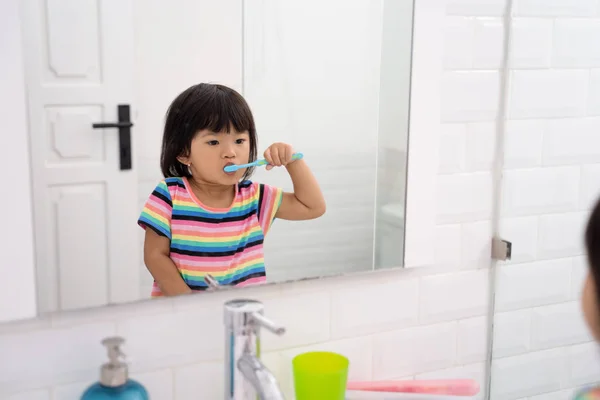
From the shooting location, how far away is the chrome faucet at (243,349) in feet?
3.08

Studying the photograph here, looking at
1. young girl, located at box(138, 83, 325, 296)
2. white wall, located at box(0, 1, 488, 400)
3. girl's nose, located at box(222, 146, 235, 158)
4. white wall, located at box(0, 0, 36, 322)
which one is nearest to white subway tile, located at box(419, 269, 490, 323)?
white wall, located at box(0, 1, 488, 400)

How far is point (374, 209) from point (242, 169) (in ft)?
0.81

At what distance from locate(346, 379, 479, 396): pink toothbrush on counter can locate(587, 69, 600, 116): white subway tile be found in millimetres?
567

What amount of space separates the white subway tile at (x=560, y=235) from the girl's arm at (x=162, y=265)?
70 centimetres

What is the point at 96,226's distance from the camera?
974 mm

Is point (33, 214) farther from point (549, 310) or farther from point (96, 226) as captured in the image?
point (549, 310)

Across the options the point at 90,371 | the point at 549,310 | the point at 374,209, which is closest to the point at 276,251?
the point at 374,209

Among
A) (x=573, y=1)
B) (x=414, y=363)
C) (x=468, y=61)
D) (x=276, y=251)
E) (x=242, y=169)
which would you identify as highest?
(x=573, y=1)

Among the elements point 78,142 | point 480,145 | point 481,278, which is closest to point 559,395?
point 481,278

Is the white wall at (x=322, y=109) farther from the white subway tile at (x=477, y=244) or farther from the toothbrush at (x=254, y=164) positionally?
the white subway tile at (x=477, y=244)

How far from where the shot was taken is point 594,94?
134cm

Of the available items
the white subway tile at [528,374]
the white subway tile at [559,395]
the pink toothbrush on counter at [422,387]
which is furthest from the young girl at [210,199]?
the white subway tile at [559,395]

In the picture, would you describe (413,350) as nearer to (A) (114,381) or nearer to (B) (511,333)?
(B) (511,333)

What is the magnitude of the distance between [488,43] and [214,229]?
22.8 inches
